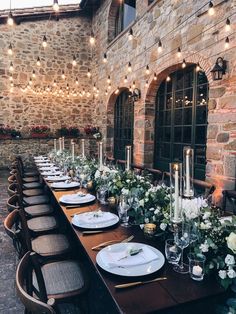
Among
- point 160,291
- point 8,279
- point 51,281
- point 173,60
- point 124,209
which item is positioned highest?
point 173,60

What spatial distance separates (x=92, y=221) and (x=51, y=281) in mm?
481

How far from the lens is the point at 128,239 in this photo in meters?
1.67

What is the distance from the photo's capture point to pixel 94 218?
2.01 m

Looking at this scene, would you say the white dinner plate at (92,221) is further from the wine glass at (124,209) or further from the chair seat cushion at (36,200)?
the chair seat cushion at (36,200)

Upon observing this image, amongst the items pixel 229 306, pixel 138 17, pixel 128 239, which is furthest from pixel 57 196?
pixel 138 17

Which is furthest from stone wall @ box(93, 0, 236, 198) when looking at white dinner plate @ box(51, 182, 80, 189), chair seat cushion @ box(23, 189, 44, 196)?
chair seat cushion @ box(23, 189, 44, 196)

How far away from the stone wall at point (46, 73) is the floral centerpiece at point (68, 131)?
237mm

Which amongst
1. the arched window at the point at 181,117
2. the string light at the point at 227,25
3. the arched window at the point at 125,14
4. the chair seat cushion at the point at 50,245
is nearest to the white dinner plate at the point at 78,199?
the chair seat cushion at the point at 50,245

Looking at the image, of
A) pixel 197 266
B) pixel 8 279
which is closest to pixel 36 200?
pixel 8 279

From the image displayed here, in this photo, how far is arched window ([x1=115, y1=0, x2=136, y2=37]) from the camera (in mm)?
6927

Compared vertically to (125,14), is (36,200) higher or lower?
lower

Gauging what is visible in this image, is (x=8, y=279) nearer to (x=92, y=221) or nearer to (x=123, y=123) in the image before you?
(x=92, y=221)

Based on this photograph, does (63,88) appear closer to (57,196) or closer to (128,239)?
(57,196)

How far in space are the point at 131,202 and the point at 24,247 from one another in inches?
31.7
